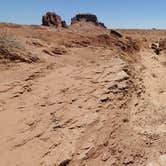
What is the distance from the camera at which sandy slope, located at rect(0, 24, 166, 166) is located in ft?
19.6

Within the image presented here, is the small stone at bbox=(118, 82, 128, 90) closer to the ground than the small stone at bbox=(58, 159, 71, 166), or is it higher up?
higher up

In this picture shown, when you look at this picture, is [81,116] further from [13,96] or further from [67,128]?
[13,96]

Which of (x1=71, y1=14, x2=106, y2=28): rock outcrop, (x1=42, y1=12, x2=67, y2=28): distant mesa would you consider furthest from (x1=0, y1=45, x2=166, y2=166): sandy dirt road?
(x1=71, y1=14, x2=106, y2=28): rock outcrop

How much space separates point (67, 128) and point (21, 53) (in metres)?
3.91

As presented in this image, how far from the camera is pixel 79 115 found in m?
7.02

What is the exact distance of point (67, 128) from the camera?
653 centimetres

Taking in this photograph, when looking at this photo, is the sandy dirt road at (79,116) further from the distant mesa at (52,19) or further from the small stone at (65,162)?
the distant mesa at (52,19)

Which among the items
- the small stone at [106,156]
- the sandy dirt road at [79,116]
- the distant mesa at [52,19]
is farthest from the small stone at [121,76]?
the distant mesa at [52,19]

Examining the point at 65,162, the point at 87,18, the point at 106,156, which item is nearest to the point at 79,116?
the point at 106,156

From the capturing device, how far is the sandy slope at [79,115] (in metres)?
5.97

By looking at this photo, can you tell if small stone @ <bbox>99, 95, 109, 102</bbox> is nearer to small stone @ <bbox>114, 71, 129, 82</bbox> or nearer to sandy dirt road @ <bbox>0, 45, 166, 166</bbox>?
sandy dirt road @ <bbox>0, 45, 166, 166</bbox>

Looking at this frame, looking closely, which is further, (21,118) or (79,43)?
(79,43)

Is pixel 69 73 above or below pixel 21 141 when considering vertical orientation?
above

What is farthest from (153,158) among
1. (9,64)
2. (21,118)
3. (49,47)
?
(49,47)
